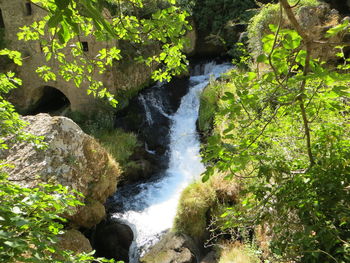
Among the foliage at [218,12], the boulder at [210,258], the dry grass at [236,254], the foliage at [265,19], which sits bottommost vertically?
the boulder at [210,258]

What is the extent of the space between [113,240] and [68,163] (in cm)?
225

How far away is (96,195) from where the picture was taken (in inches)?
201

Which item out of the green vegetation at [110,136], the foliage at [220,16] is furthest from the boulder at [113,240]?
the foliage at [220,16]

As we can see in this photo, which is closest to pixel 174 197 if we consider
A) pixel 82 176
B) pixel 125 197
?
pixel 125 197

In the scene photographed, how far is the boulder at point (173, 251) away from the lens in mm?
4820

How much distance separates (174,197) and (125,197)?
143cm

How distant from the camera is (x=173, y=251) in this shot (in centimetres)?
496

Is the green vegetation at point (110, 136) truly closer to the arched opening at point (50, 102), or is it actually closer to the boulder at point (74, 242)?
the arched opening at point (50, 102)

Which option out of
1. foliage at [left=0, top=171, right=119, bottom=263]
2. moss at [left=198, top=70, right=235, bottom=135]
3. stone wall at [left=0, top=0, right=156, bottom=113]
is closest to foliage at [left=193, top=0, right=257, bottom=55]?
stone wall at [left=0, top=0, right=156, bottom=113]

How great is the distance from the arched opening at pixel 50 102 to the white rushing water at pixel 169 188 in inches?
176

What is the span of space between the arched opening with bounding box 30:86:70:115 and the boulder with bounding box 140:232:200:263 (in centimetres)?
769

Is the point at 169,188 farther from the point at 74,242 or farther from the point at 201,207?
the point at 74,242

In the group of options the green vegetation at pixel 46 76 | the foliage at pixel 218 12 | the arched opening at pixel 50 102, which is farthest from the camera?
the foliage at pixel 218 12

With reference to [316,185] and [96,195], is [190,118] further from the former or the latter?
[316,185]
